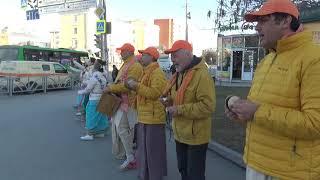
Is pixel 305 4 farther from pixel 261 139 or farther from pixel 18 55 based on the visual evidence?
pixel 18 55

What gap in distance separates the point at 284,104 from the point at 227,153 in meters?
5.36

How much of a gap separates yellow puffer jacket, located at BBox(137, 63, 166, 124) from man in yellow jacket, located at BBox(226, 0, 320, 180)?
298 cm

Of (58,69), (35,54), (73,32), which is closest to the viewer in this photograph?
(58,69)

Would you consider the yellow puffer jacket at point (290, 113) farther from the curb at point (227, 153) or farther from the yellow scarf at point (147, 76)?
the curb at point (227, 153)

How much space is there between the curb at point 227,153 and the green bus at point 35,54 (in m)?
25.0

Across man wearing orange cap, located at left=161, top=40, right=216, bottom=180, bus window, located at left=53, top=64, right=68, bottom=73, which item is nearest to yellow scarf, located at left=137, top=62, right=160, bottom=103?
man wearing orange cap, located at left=161, top=40, right=216, bottom=180

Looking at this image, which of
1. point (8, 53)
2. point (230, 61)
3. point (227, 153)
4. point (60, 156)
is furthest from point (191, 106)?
point (230, 61)

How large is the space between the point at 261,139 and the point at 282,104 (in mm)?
277

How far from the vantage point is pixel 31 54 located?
32.6m

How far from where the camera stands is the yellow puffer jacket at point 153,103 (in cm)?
576

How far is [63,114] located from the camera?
14664 mm

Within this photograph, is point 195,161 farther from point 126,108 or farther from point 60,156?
point 60,156

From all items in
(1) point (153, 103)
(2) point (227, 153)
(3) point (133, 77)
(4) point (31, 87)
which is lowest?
(4) point (31, 87)

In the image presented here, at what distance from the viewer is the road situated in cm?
680
